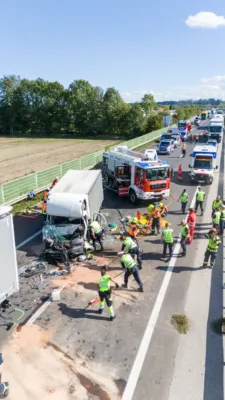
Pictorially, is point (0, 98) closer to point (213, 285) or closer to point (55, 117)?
point (55, 117)

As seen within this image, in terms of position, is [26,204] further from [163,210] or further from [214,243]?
[214,243]

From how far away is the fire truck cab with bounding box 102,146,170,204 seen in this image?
1861 cm

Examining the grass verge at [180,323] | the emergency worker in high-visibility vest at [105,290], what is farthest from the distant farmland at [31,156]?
the grass verge at [180,323]

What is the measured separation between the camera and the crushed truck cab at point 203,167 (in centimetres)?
2442

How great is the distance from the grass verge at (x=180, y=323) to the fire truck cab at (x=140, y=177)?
10.4 m

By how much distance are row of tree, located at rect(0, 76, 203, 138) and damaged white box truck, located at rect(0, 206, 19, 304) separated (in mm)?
60487

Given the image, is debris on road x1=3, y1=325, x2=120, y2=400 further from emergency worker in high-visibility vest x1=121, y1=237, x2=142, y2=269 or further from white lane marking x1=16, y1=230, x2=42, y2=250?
white lane marking x1=16, y1=230, x2=42, y2=250

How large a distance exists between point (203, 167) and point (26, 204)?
45.0ft

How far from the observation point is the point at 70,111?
7438cm

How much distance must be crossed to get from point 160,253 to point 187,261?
119cm

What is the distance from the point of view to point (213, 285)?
411 inches

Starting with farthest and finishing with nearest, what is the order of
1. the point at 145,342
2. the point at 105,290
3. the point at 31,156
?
the point at 31,156 < the point at 105,290 < the point at 145,342

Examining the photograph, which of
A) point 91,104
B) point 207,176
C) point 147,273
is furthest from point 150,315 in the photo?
point 91,104

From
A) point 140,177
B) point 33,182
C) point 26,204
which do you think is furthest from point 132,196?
point 33,182
